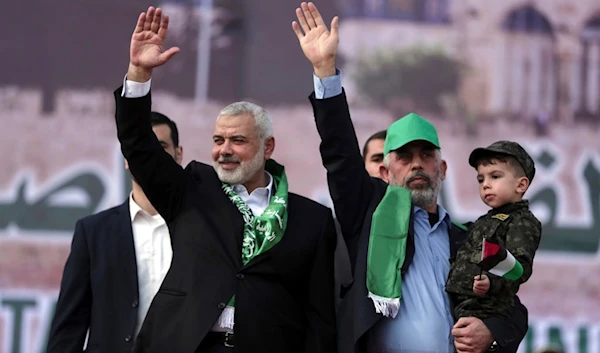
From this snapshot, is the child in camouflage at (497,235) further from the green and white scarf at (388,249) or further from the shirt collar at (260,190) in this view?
the shirt collar at (260,190)

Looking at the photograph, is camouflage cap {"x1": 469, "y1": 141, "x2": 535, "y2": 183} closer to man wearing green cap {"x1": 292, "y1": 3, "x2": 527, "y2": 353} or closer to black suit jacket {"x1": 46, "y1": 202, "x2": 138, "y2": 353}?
man wearing green cap {"x1": 292, "y1": 3, "x2": 527, "y2": 353}

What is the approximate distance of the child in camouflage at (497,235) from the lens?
2.96 metres

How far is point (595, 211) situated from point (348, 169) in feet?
8.61

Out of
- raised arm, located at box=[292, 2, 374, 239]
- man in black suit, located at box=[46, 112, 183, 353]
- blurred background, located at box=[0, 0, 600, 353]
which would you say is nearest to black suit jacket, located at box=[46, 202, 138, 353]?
man in black suit, located at box=[46, 112, 183, 353]

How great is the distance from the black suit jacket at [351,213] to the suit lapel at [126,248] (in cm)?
75

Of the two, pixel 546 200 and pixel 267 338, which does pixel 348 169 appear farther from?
pixel 546 200

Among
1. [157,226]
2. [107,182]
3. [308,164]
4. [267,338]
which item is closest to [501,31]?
[308,164]

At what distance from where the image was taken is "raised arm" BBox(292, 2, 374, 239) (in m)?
3.13

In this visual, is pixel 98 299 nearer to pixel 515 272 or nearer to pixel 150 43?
pixel 150 43

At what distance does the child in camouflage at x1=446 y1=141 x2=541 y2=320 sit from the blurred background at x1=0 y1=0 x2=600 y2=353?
2085mm

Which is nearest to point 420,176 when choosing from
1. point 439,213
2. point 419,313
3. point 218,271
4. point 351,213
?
point 439,213

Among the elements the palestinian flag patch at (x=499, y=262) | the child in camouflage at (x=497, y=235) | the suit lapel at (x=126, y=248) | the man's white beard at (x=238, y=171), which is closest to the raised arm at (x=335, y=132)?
the man's white beard at (x=238, y=171)

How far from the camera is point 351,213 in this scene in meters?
3.23

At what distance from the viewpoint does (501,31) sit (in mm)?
5418
